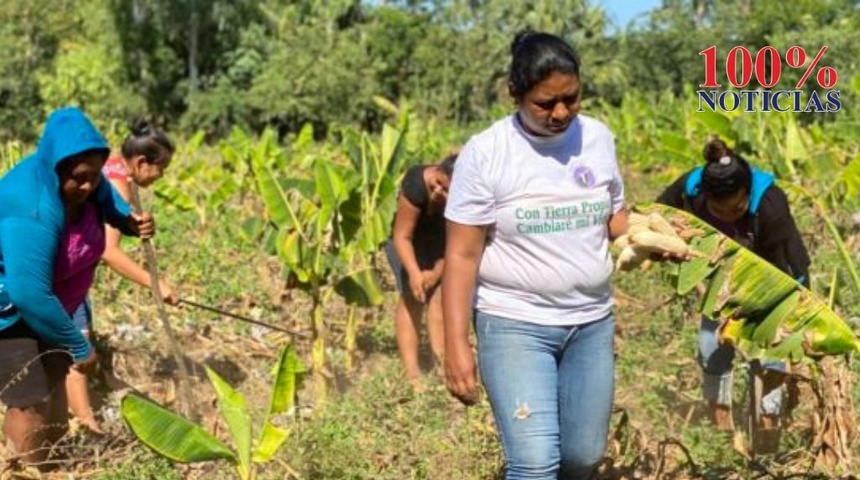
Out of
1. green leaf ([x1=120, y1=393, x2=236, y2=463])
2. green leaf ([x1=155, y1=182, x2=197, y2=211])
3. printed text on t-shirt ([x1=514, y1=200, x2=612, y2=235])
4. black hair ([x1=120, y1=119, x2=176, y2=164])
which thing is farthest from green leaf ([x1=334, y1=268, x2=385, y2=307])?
green leaf ([x1=155, y1=182, x2=197, y2=211])

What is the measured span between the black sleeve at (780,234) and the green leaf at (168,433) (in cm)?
217

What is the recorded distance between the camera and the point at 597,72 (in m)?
32.7

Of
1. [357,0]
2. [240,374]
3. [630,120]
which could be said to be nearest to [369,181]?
[240,374]

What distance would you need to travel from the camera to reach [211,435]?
11.2ft

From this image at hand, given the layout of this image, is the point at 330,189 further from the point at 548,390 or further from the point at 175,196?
the point at 175,196

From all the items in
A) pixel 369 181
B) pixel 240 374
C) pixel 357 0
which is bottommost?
pixel 240 374

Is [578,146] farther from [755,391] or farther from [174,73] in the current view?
[174,73]

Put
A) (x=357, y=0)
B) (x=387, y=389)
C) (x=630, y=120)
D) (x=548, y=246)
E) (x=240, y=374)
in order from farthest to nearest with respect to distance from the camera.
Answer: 1. (x=357, y=0)
2. (x=630, y=120)
3. (x=240, y=374)
4. (x=387, y=389)
5. (x=548, y=246)

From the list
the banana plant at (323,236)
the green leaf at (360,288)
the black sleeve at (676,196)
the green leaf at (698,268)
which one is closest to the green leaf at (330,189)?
the banana plant at (323,236)

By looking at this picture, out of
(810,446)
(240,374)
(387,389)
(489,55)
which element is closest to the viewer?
(810,446)

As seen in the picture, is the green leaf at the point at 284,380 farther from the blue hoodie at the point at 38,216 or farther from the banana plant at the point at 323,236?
the banana plant at the point at 323,236

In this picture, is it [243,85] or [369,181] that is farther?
[243,85]

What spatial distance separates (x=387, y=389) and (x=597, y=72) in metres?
28.4

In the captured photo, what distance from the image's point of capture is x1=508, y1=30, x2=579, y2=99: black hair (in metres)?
2.85
